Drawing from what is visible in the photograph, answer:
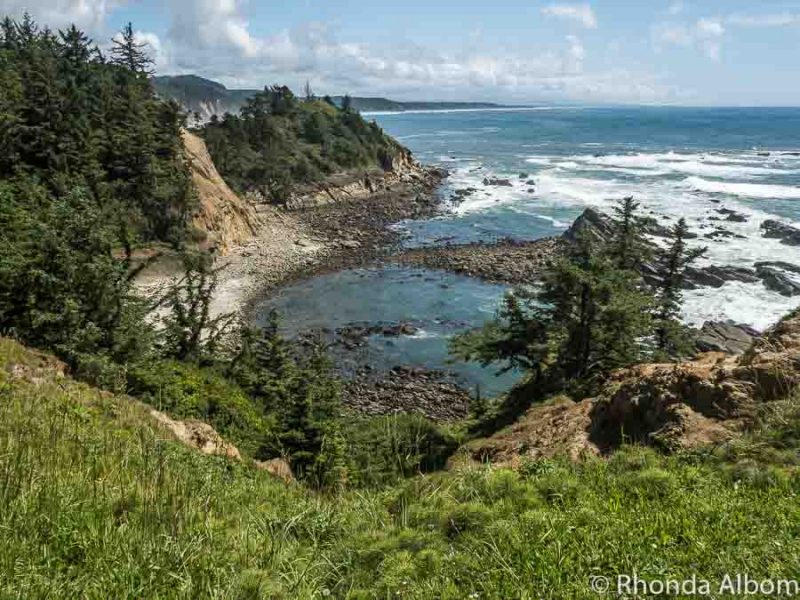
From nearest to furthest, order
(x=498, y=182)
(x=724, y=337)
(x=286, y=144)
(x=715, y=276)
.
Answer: (x=724, y=337) < (x=715, y=276) < (x=286, y=144) < (x=498, y=182)

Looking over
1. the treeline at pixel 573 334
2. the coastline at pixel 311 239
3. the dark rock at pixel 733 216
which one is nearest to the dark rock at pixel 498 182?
the coastline at pixel 311 239

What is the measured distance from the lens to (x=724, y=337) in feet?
96.2

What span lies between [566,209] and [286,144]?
3978 centimetres

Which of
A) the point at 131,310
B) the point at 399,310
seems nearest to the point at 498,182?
the point at 399,310

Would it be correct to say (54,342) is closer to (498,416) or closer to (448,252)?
(498,416)

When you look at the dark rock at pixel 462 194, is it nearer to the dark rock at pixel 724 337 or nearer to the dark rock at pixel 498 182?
the dark rock at pixel 498 182

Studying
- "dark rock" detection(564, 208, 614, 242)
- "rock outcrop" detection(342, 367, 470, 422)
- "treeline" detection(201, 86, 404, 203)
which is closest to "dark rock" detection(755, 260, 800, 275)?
"dark rock" detection(564, 208, 614, 242)

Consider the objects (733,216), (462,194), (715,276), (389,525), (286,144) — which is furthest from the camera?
(286,144)

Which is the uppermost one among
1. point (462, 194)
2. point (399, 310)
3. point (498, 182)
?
point (498, 182)

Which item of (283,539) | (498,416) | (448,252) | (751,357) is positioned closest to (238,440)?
(498,416)

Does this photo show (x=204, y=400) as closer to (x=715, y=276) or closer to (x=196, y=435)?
(x=196, y=435)

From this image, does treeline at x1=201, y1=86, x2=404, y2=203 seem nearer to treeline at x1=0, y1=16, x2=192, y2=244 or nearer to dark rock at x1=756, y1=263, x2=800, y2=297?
treeline at x1=0, y1=16, x2=192, y2=244

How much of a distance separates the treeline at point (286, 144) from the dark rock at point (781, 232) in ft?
165

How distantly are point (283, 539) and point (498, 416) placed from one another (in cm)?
1514
